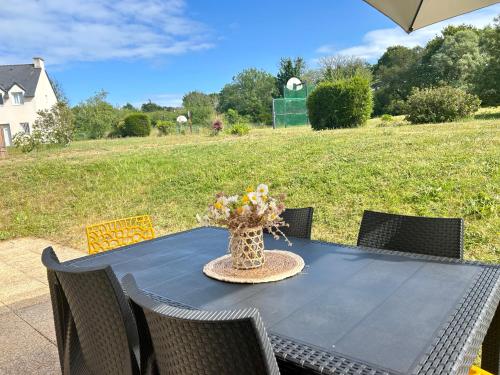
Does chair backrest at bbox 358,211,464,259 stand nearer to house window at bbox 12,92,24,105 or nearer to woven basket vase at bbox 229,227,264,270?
woven basket vase at bbox 229,227,264,270

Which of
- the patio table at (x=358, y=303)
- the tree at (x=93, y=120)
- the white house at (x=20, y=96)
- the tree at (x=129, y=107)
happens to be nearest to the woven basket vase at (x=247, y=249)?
Result: the patio table at (x=358, y=303)

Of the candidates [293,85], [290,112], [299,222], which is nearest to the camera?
[299,222]

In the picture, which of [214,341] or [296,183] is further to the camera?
[296,183]

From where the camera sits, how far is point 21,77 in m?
26.8

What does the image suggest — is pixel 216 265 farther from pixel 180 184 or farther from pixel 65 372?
pixel 180 184

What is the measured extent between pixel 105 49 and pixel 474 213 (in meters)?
29.6

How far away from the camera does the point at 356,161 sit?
20.3 feet

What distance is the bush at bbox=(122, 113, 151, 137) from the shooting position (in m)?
22.9

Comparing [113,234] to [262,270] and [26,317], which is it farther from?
[262,270]

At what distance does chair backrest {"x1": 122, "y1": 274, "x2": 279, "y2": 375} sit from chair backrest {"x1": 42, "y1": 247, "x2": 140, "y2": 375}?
295 mm

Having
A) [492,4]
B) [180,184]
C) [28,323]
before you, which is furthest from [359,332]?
[180,184]

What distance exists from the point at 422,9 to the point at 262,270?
1.72 metres

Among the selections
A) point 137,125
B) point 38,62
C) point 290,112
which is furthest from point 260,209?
point 38,62

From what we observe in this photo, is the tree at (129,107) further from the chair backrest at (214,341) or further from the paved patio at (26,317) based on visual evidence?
the chair backrest at (214,341)
